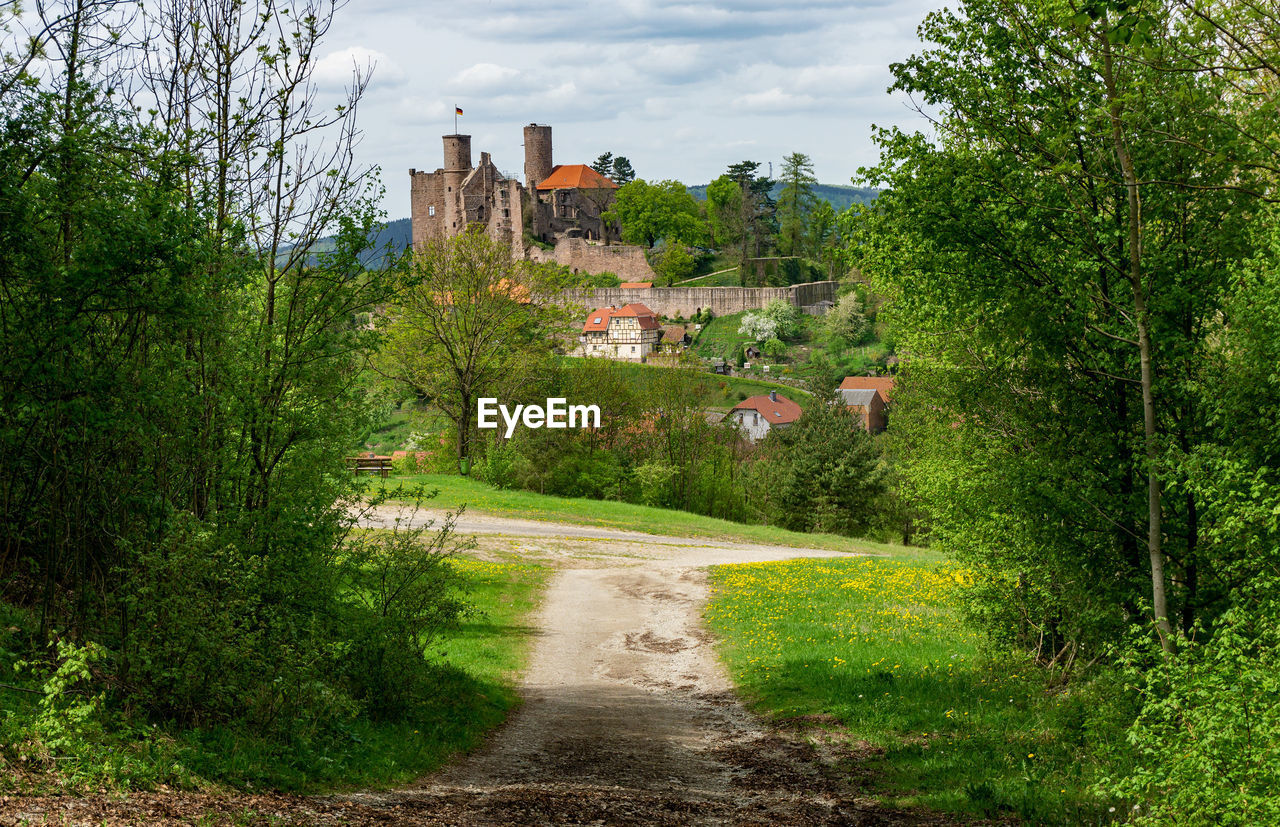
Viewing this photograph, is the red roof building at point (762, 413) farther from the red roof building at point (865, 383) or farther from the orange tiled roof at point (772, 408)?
the red roof building at point (865, 383)

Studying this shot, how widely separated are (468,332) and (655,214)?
3865 inches

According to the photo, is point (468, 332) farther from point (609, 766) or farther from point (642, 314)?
point (642, 314)

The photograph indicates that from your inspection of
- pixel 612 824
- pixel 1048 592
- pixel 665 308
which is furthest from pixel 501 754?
pixel 665 308

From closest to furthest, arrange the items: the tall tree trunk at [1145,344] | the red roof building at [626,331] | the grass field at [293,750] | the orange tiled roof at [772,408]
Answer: the grass field at [293,750] < the tall tree trunk at [1145,344] < the orange tiled roof at [772,408] < the red roof building at [626,331]

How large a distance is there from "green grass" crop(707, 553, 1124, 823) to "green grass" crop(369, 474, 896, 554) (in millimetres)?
14169

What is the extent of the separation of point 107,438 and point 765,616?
1322 cm

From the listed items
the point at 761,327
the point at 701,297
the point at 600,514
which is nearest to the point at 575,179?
the point at 701,297

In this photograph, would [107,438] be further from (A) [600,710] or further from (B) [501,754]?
(A) [600,710]

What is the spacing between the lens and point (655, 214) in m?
137

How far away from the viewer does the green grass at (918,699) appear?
930 cm

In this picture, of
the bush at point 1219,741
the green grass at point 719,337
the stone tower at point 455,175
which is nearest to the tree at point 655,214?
the green grass at point 719,337

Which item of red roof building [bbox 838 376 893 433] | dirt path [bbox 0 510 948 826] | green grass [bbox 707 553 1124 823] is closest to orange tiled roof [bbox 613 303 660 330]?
red roof building [bbox 838 376 893 433]

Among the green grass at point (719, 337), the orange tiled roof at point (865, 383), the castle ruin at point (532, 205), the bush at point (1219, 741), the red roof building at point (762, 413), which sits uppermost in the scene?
the castle ruin at point (532, 205)

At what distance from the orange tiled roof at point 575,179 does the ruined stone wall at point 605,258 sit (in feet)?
28.2
